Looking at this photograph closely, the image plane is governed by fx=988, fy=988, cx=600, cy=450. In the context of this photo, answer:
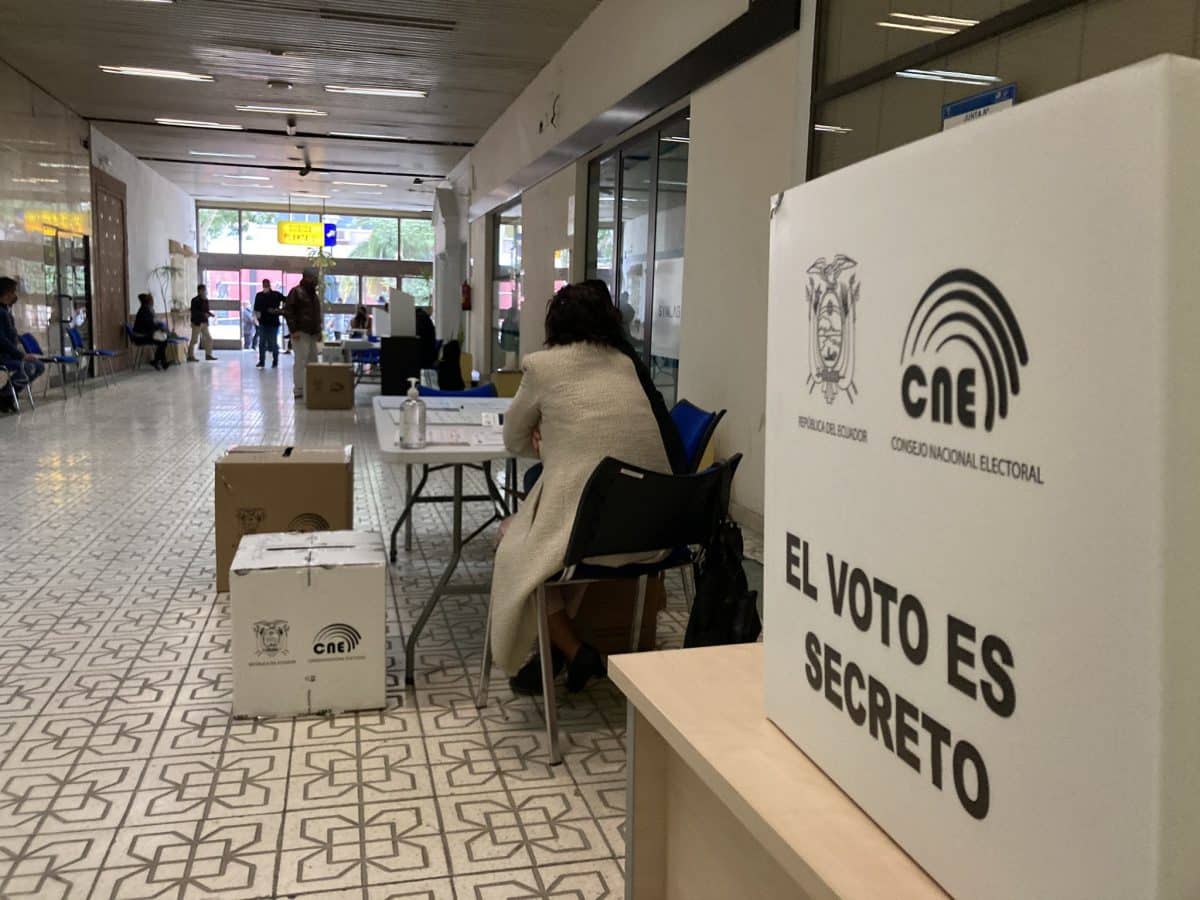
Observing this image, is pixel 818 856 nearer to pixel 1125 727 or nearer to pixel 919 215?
pixel 1125 727

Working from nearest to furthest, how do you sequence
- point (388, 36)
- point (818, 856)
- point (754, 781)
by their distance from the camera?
point (818, 856) < point (754, 781) < point (388, 36)

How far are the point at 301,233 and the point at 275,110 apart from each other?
9899 millimetres

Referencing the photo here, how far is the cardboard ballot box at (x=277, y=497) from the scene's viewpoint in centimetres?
391

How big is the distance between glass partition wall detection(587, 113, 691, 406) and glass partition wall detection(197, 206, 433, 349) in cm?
1602

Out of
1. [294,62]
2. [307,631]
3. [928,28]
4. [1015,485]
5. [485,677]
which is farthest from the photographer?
[294,62]

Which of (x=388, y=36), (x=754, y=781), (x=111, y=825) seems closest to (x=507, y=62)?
(x=388, y=36)

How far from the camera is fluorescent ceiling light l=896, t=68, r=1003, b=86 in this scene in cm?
353

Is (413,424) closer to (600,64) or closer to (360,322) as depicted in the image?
(600,64)

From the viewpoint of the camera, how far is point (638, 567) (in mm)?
2836

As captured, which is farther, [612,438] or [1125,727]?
[612,438]

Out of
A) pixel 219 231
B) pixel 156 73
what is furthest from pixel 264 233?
pixel 156 73

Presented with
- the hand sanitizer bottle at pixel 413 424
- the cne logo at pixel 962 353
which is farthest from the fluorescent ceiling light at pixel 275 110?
the cne logo at pixel 962 353

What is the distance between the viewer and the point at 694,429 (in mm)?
3930

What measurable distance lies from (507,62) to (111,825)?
8.87 metres
